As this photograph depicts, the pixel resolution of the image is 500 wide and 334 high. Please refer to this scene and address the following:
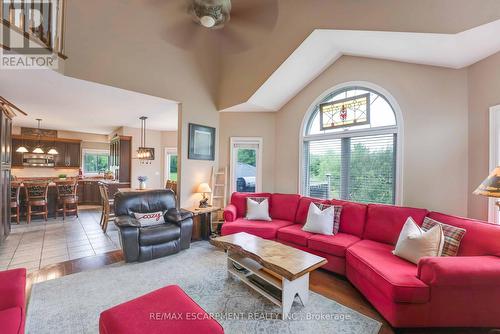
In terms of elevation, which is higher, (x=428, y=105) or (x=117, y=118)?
(x=117, y=118)

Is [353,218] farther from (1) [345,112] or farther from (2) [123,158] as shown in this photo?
(2) [123,158]

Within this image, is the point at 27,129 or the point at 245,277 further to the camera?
the point at 27,129

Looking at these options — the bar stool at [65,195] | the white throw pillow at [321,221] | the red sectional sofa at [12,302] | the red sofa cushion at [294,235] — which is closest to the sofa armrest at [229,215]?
the red sofa cushion at [294,235]

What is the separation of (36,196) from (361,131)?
23.8ft

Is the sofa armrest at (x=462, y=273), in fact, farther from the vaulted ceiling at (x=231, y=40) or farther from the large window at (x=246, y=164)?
the large window at (x=246, y=164)

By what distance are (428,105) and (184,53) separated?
13.6 ft

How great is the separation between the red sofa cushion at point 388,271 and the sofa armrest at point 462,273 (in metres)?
0.13

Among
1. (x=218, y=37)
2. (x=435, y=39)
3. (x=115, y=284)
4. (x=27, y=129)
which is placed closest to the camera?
(x=435, y=39)

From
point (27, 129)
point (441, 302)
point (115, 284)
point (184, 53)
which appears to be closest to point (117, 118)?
point (184, 53)

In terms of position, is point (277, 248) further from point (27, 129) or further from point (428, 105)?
point (27, 129)

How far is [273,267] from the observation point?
2.08 m

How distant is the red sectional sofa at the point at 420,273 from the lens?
5.92ft

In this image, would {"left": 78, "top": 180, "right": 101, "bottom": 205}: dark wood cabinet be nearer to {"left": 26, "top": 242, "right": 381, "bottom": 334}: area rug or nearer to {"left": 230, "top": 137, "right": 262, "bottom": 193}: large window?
{"left": 230, "top": 137, "right": 262, "bottom": 193}: large window

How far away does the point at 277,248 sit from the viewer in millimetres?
2516
